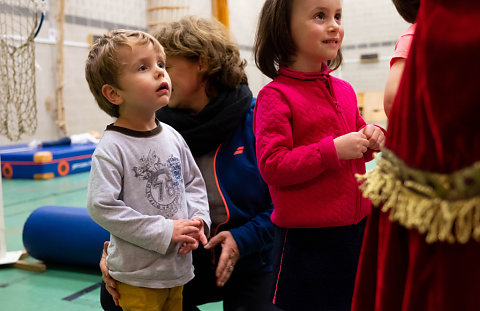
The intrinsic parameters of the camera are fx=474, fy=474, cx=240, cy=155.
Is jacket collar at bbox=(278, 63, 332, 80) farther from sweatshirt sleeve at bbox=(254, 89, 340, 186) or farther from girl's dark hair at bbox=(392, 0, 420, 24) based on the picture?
girl's dark hair at bbox=(392, 0, 420, 24)

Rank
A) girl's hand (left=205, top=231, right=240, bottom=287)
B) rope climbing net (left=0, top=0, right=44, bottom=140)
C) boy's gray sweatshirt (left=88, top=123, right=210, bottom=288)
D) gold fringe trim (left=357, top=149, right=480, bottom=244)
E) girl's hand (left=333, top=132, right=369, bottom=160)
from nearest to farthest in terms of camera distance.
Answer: gold fringe trim (left=357, top=149, right=480, bottom=244), girl's hand (left=333, top=132, right=369, bottom=160), boy's gray sweatshirt (left=88, top=123, right=210, bottom=288), girl's hand (left=205, top=231, right=240, bottom=287), rope climbing net (left=0, top=0, right=44, bottom=140)

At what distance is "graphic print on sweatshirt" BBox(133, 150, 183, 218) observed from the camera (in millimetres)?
1245

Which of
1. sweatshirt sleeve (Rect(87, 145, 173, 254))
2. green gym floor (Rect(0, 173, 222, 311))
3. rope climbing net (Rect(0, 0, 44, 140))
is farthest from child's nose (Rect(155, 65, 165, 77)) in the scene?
rope climbing net (Rect(0, 0, 44, 140))

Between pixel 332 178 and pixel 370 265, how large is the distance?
401 mm

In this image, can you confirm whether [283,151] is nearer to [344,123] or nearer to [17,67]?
[344,123]

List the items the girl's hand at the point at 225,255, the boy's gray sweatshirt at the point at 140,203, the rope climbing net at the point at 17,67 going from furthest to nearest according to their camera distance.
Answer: the rope climbing net at the point at 17,67 < the girl's hand at the point at 225,255 < the boy's gray sweatshirt at the point at 140,203

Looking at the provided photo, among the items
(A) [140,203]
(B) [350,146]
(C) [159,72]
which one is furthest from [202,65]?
(B) [350,146]

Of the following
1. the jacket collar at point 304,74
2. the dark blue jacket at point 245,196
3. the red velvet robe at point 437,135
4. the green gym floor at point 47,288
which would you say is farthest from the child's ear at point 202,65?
the green gym floor at point 47,288

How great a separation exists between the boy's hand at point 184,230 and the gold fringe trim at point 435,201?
64 centimetres

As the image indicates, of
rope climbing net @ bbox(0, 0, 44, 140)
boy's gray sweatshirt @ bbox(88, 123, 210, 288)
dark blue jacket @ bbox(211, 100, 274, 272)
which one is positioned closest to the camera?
boy's gray sweatshirt @ bbox(88, 123, 210, 288)

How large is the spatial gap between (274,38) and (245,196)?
0.51 meters

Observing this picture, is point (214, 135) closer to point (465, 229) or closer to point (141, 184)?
point (141, 184)

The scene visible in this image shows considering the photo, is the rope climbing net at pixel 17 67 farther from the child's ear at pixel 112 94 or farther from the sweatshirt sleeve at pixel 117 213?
the sweatshirt sleeve at pixel 117 213

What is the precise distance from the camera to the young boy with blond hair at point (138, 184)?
120 centimetres
